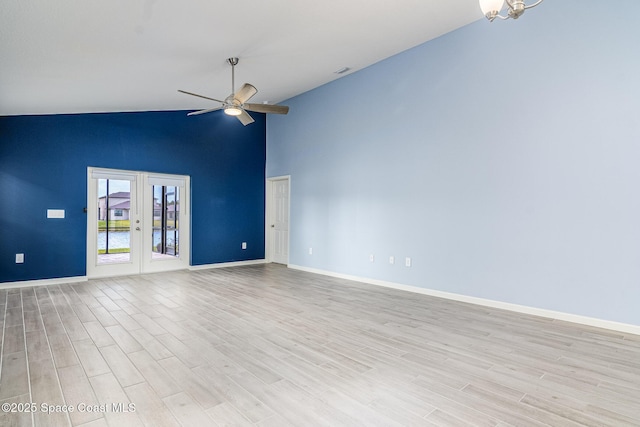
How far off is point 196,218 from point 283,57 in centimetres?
376

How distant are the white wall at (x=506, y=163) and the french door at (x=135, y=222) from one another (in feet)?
10.6

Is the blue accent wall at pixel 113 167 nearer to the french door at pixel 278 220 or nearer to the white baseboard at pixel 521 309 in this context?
the french door at pixel 278 220

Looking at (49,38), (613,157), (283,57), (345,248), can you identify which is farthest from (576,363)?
(49,38)

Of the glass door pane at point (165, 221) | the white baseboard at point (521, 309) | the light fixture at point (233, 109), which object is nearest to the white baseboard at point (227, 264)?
the glass door pane at point (165, 221)

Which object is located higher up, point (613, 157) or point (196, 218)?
point (613, 157)

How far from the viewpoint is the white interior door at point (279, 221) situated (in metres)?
7.67

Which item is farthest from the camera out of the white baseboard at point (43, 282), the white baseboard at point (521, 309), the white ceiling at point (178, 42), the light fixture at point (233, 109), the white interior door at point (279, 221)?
the white interior door at point (279, 221)

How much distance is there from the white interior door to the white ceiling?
2668mm

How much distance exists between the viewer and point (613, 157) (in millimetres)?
3498

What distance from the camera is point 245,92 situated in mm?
4223

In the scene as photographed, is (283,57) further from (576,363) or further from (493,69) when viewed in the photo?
(576,363)

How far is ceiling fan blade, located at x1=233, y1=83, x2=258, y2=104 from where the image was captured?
411 cm

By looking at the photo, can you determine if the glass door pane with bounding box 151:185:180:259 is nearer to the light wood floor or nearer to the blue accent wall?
the blue accent wall

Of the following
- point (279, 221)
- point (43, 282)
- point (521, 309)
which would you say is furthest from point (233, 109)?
point (521, 309)
